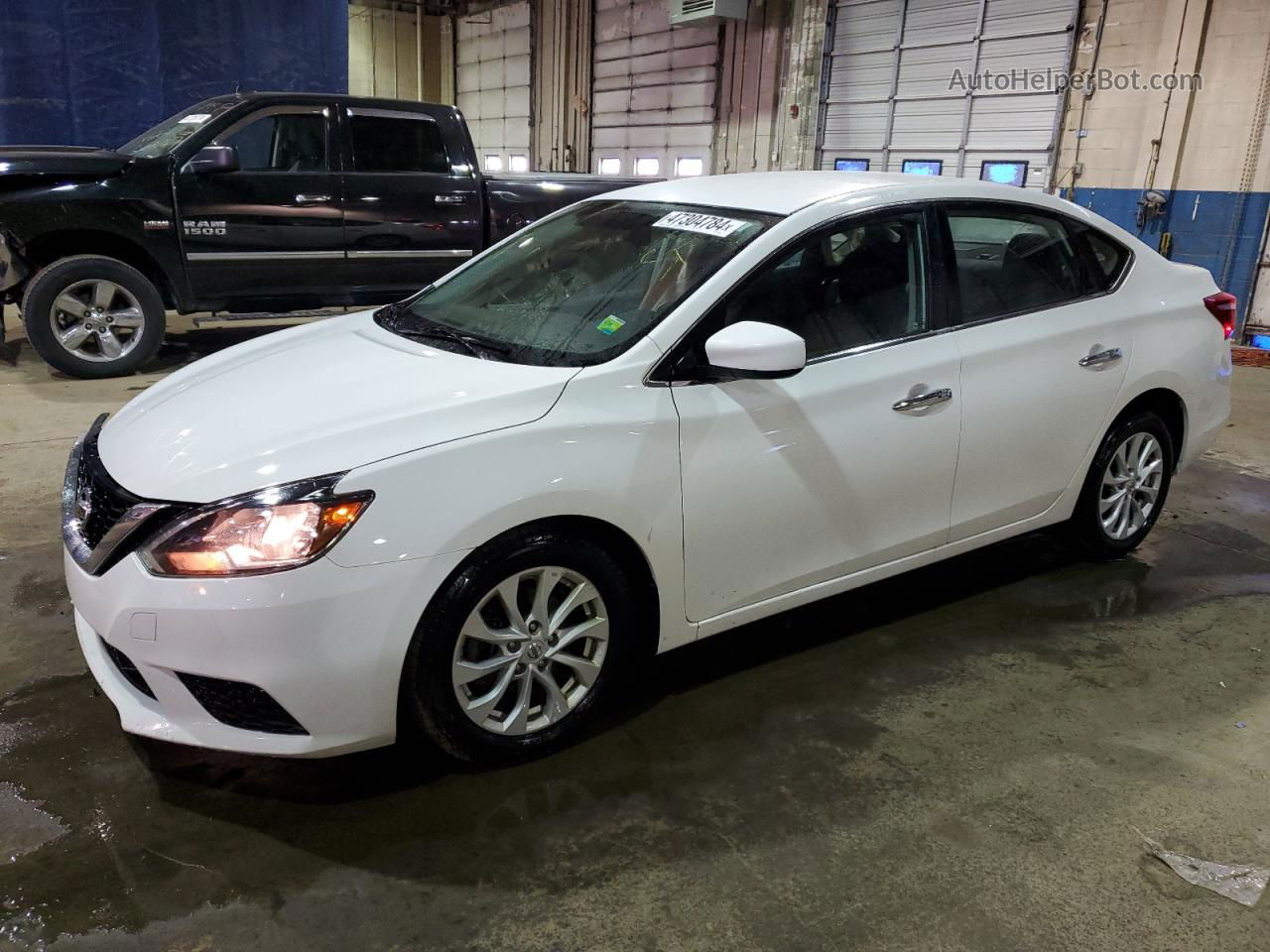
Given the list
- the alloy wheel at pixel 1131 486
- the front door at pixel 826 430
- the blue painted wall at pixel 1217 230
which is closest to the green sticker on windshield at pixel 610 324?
the front door at pixel 826 430

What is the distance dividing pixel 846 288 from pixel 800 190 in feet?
1.22

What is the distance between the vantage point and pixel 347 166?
6875 mm

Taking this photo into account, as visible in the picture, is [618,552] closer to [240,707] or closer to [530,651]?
[530,651]

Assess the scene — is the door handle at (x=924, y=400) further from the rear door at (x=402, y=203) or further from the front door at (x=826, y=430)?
the rear door at (x=402, y=203)

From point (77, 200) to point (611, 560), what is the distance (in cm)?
548

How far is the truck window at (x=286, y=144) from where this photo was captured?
22.0 feet

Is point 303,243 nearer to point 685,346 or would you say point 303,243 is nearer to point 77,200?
point 77,200

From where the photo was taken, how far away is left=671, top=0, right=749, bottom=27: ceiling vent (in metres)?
13.5

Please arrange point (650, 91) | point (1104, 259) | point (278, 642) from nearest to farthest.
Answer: point (278, 642), point (1104, 259), point (650, 91)

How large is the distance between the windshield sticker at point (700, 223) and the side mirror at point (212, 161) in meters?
4.46

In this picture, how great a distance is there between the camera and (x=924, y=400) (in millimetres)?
2910

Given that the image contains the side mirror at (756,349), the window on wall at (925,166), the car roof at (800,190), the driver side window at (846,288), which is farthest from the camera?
the window on wall at (925,166)

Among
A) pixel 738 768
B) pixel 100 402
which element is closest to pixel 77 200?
pixel 100 402

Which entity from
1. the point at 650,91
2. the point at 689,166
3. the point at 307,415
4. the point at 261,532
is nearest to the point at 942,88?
the point at 689,166
